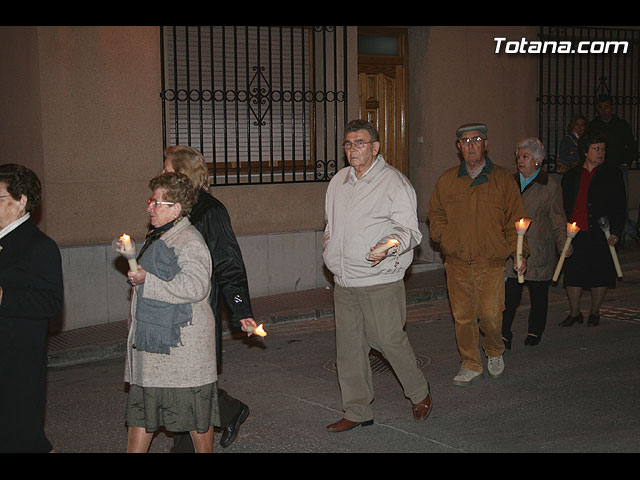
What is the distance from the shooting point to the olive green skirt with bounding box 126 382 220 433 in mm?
4660

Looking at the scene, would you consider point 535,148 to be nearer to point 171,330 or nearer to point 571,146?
point 171,330

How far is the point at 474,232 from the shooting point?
6746 mm

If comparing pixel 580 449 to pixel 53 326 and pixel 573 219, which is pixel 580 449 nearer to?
pixel 573 219

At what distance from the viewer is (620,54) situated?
15.2 m

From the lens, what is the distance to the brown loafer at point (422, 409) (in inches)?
239

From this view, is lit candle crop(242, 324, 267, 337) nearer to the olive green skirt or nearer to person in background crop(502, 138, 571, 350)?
the olive green skirt

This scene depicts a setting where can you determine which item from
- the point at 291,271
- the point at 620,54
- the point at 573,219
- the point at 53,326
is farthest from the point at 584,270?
the point at 620,54

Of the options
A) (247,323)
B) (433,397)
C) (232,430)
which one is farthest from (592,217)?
(247,323)

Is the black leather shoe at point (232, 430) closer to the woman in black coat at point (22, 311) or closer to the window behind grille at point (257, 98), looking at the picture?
the woman in black coat at point (22, 311)

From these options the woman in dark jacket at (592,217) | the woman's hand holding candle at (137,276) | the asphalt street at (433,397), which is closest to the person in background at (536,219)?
the asphalt street at (433,397)

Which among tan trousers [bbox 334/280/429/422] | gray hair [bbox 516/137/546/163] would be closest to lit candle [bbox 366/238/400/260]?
tan trousers [bbox 334/280/429/422]

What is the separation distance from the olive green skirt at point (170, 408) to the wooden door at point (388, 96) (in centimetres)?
851

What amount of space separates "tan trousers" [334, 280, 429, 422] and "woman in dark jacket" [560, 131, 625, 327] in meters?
3.72

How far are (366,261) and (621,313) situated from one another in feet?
17.0
